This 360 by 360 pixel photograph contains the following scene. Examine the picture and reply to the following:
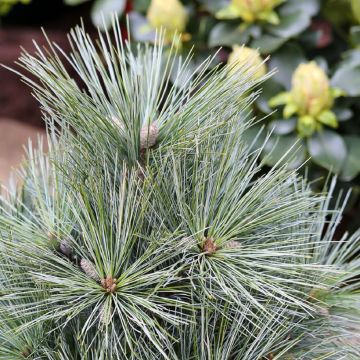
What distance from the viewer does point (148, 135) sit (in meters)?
0.77

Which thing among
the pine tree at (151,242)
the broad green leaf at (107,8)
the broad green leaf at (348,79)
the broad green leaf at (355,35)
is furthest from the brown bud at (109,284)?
the broad green leaf at (107,8)

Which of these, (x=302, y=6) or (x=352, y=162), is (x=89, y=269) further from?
(x=302, y=6)

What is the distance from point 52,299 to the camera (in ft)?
2.29

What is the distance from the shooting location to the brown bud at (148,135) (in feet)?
2.55

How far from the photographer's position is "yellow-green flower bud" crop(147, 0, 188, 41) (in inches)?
62.5

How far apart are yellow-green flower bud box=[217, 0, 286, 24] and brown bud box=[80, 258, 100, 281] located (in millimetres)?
1000

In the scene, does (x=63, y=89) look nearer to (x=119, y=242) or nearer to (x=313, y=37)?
(x=119, y=242)

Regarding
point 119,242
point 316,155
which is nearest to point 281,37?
point 316,155

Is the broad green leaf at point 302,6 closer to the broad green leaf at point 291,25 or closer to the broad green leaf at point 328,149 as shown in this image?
the broad green leaf at point 291,25

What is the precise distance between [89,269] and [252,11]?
1027 mm

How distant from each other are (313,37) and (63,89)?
1102mm

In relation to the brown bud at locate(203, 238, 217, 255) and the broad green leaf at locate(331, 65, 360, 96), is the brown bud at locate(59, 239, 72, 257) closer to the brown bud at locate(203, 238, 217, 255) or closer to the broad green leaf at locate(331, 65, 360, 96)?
the brown bud at locate(203, 238, 217, 255)

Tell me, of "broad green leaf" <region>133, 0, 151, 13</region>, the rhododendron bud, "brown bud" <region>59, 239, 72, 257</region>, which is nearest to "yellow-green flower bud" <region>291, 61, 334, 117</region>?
the rhododendron bud

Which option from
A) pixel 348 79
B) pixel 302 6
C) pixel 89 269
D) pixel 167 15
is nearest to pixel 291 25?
pixel 302 6
